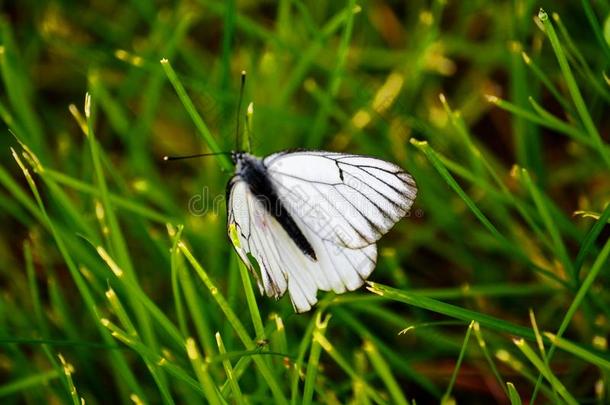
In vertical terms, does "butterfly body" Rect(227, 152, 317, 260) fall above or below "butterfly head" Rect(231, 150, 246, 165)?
below

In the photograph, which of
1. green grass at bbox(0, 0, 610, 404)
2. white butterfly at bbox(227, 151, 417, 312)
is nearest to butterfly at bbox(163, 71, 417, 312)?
Answer: white butterfly at bbox(227, 151, 417, 312)

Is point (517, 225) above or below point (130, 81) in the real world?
below

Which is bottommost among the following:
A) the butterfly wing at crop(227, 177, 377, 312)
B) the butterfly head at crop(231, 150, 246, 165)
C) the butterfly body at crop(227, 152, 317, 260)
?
the butterfly wing at crop(227, 177, 377, 312)

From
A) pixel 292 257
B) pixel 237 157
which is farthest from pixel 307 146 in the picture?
pixel 292 257

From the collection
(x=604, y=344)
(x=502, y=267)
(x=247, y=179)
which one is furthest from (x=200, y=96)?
(x=604, y=344)

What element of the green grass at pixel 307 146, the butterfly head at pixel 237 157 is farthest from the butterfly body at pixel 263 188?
the green grass at pixel 307 146

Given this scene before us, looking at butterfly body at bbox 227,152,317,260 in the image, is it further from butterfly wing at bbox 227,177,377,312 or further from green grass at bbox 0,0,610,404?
green grass at bbox 0,0,610,404

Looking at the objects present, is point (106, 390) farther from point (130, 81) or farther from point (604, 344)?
point (604, 344)

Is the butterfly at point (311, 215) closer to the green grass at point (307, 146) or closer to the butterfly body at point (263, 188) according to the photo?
the butterfly body at point (263, 188)

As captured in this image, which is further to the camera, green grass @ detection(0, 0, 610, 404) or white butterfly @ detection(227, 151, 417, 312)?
green grass @ detection(0, 0, 610, 404)
